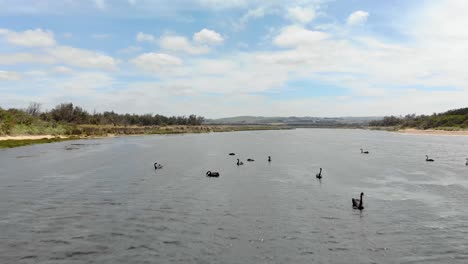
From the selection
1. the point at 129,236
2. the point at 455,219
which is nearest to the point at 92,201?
the point at 129,236

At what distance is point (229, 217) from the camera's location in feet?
92.4

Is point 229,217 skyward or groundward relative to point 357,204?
groundward

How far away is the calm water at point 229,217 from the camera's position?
2091 cm

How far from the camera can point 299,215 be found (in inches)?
1131

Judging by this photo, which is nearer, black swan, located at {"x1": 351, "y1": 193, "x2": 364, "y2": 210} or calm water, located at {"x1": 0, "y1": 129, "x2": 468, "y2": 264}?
calm water, located at {"x1": 0, "y1": 129, "x2": 468, "y2": 264}

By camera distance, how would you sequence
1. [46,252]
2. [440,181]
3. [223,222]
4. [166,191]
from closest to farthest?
1. [46,252]
2. [223,222]
3. [166,191]
4. [440,181]

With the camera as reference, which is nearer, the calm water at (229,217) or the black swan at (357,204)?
the calm water at (229,217)

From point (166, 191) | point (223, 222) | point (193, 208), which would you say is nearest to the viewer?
point (223, 222)

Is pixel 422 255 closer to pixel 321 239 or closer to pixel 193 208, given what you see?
pixel 321 239

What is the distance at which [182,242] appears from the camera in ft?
74.0

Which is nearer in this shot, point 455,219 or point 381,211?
point 455,219

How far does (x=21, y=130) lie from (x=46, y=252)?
324 feet

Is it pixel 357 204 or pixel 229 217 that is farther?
pixel 357 204

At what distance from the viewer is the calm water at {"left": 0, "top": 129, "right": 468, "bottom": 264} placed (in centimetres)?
2091
